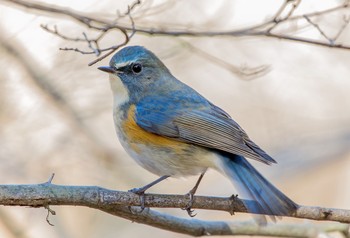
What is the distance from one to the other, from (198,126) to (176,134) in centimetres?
20

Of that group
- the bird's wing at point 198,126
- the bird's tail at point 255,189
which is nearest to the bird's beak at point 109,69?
the bird's wing at point 198,126

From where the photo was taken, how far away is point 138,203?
13.8ft

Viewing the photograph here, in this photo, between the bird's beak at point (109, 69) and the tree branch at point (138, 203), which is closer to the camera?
the tree branch at point (138, 203)

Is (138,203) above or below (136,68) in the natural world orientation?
below

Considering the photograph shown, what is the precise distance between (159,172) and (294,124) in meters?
3.50

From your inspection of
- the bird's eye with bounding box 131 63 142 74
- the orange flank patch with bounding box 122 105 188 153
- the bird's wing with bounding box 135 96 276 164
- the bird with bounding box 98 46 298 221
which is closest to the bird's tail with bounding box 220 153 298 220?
the bird with bounding box 98 46 298 221

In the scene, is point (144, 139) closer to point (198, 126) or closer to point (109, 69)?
point (198, 126)

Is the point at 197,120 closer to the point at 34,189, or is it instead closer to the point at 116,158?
the point at 34,189

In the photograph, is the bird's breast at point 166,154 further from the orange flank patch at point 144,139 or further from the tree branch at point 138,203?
the tree branch at point 138,203

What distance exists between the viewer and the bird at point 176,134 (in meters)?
4.37

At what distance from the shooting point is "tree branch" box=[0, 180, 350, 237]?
13.1 feet

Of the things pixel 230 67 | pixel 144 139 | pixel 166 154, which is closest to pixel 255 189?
pixel 166 154

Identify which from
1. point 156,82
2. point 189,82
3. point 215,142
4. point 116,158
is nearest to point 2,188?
point 215,142

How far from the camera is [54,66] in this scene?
251 inches
